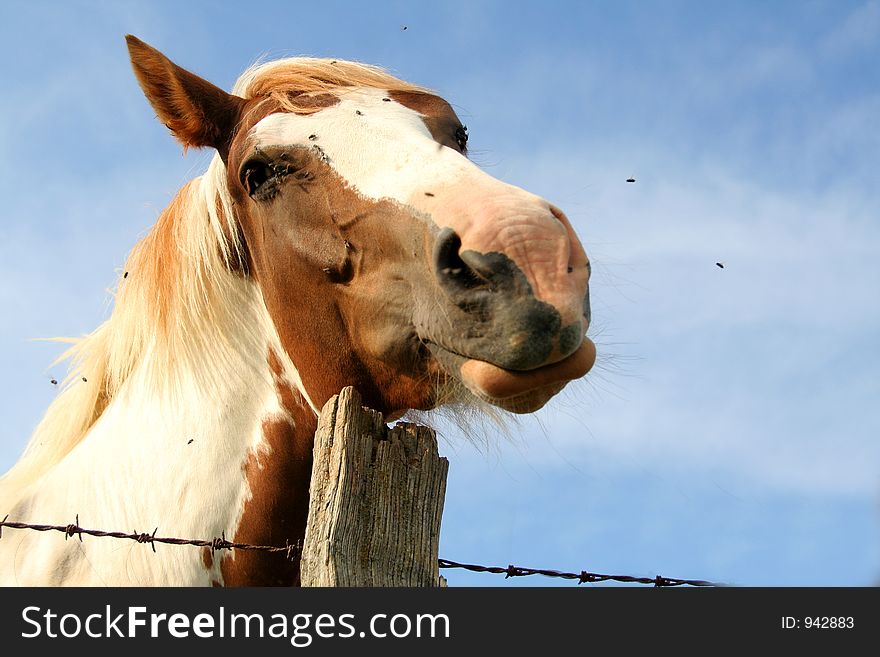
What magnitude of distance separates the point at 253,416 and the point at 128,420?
566 mm

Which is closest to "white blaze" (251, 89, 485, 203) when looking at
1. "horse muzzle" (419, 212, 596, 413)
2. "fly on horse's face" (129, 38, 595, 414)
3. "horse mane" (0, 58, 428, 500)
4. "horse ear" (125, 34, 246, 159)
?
"fly on horse's face" (129, 38, 595, 414)

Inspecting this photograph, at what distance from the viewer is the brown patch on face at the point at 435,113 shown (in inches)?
159

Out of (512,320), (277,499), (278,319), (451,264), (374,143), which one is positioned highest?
(374,143)

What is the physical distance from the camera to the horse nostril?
312cm

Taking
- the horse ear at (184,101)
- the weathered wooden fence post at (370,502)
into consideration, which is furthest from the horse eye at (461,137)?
the weathered wooden fence post at (370,502)

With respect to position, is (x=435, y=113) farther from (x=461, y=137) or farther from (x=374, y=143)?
(x=374, y=143)

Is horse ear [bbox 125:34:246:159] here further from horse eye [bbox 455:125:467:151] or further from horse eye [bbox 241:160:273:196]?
horse eye [bbox 455:125:467:151]

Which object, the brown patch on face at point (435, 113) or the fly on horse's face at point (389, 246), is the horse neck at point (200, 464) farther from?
the brown patch on face at point (435, 113)

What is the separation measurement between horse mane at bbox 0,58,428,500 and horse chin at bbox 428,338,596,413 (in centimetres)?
134

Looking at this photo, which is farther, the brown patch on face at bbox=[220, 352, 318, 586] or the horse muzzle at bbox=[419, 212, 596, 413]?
the brown patch on face at bbox=[220, 352, 318, 586]

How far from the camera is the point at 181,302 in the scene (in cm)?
416

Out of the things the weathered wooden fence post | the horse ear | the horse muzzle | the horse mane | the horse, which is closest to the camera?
the weathered wooden fence post

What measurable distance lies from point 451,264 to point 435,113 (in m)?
1.21

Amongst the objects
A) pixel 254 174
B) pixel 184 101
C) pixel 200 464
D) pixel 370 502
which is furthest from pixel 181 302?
pixel 370 502
